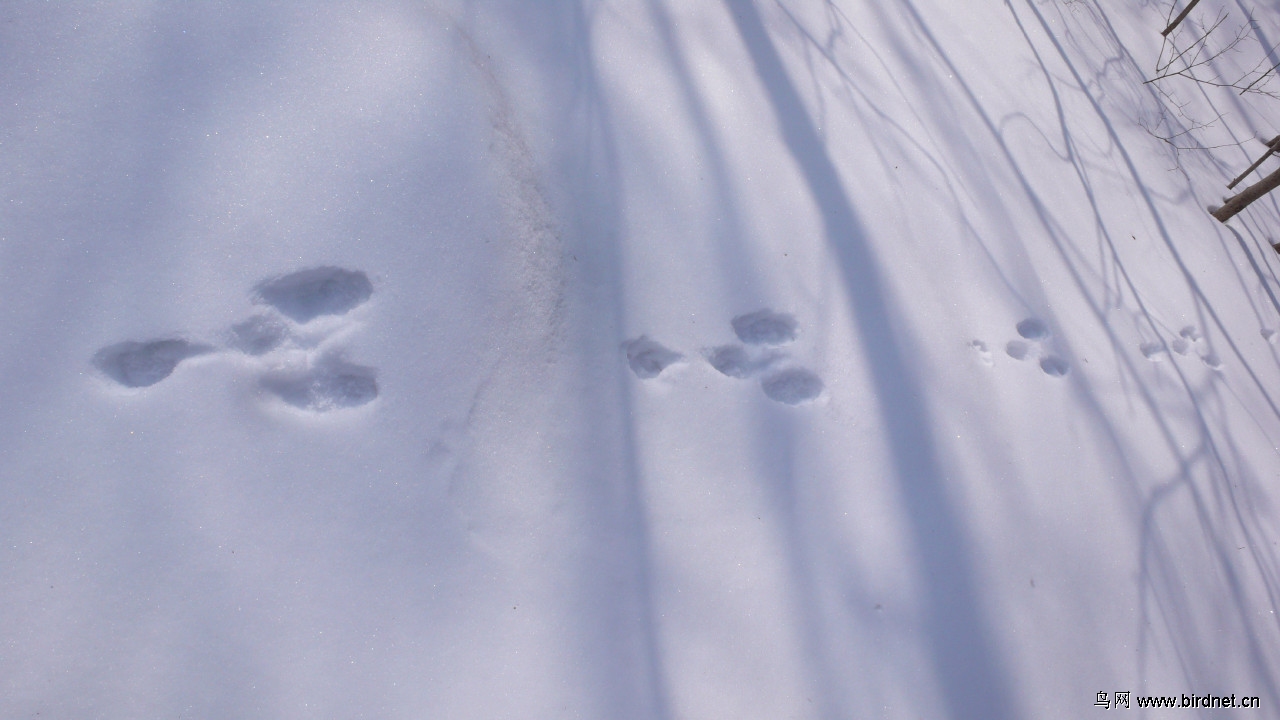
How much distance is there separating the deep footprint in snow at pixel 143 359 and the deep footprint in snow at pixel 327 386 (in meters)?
0.14

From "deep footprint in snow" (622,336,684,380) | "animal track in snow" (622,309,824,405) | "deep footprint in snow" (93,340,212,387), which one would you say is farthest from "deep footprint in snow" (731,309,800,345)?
"deep footprint in snow" (93,340,212,387)

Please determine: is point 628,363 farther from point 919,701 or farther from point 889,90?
point 889,90

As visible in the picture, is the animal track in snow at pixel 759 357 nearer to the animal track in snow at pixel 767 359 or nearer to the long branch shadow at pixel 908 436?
the animal track in snow at pixel 767 359

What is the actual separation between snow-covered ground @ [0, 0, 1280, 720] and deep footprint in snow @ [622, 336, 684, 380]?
11mm

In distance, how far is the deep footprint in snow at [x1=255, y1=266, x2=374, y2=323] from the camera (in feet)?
3.77

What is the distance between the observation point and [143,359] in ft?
3.50

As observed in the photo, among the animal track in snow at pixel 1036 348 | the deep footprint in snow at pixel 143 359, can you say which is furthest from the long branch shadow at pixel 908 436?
the deep footprint in snow at pixel 143 359

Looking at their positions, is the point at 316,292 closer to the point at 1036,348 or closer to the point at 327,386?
the point at 327,386

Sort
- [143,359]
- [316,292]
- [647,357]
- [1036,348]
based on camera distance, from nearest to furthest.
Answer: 1. [143,359]
2. [316,292]
3. [647,357]
4. [1036,348]

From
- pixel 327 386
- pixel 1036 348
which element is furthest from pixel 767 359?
pixel 327 386

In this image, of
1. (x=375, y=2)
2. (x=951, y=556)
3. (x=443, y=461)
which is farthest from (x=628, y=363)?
(x=375, y=2)

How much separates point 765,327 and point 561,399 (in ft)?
1.64

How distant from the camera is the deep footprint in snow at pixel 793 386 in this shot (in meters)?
1.36

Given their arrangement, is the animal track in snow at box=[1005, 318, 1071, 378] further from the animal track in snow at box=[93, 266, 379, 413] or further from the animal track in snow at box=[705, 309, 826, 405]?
the animal track in snow at box=[93, 266, 379, 413]
